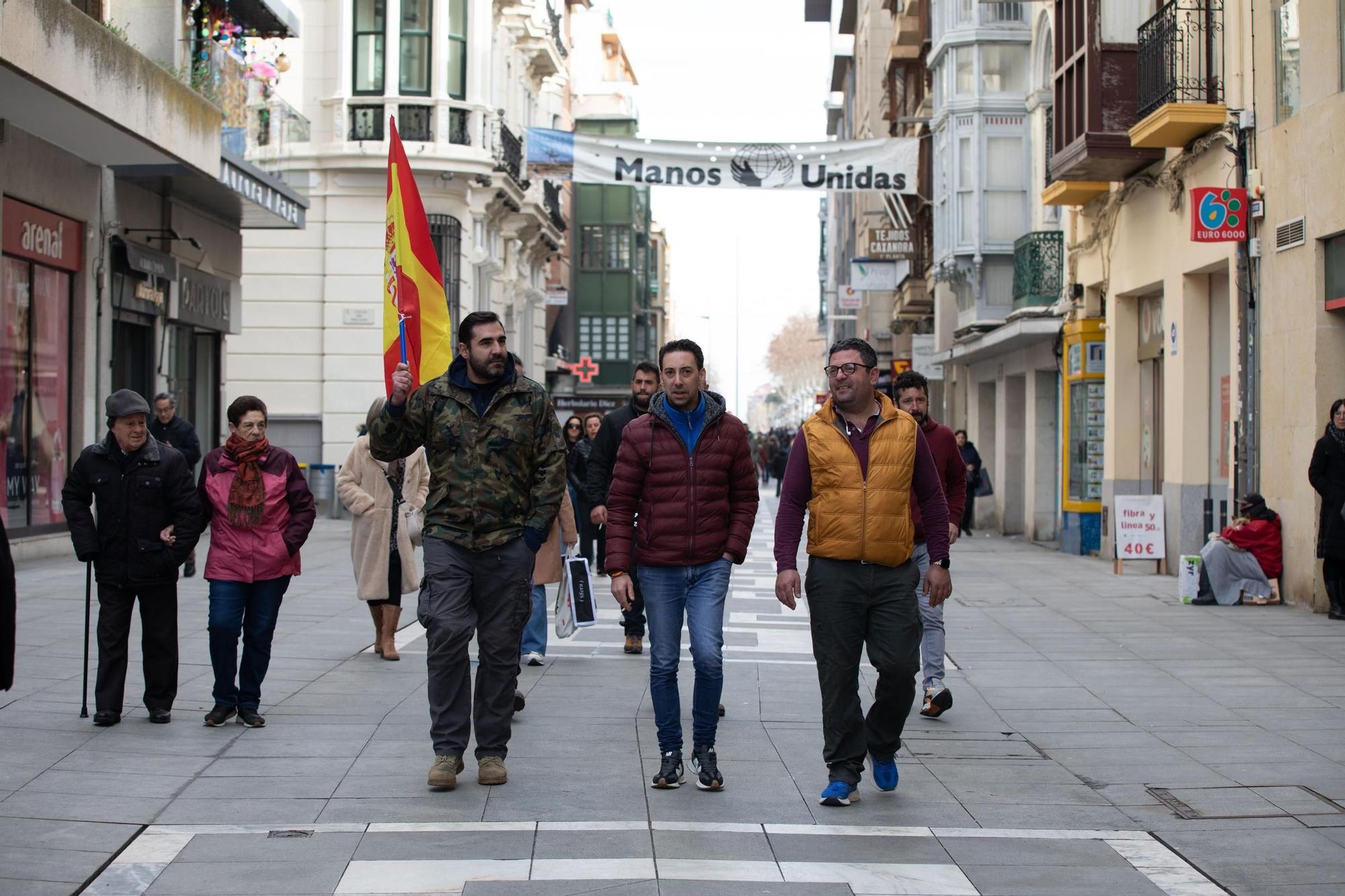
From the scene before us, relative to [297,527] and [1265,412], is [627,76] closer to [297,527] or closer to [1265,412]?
[1265,412]

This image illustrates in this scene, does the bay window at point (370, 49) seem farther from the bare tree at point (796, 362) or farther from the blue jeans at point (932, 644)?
the bare tree at point (796, 362)

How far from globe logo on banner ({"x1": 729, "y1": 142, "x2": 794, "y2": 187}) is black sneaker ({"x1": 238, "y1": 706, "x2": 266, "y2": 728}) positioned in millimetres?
16759

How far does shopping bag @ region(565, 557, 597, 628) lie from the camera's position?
34.0 ft

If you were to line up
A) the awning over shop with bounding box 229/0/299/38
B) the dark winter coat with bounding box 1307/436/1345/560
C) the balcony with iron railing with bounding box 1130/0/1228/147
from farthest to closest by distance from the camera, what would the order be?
the awning over shop with bounding box 229/0/299/38 → the balcony with iron railing with bounding box 1130/0/1228/147 → the dark winter coat with bounding box 1307/436/1345/560

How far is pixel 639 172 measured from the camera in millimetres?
23672

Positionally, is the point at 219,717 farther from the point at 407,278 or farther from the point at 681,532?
the point at 681,532

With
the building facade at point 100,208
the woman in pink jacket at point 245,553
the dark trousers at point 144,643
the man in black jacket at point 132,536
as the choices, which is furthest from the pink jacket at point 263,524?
the building facade at point 100,208

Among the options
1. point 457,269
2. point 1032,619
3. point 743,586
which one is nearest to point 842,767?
point 1032,619

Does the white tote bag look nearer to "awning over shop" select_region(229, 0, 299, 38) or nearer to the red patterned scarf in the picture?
the red patterned scarf

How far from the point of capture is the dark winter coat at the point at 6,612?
5.48 metres

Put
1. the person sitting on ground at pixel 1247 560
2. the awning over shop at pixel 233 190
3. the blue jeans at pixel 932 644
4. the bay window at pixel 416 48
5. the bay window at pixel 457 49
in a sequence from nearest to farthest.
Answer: the blue jeans at pixel 932 644 → the person sitting on ground at pixel 1247 560 → the awning over shop at pixel 233 190 → the bay window at pixel 416 48 → the bay window at pixel 457 49

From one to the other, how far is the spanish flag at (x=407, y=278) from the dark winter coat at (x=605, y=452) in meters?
1.74

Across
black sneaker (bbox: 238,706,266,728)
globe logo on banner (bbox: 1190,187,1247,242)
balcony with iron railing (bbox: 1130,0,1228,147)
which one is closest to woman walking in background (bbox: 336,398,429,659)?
black sneaker (bbox: 238,706,266,728)

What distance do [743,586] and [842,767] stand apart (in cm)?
1128
